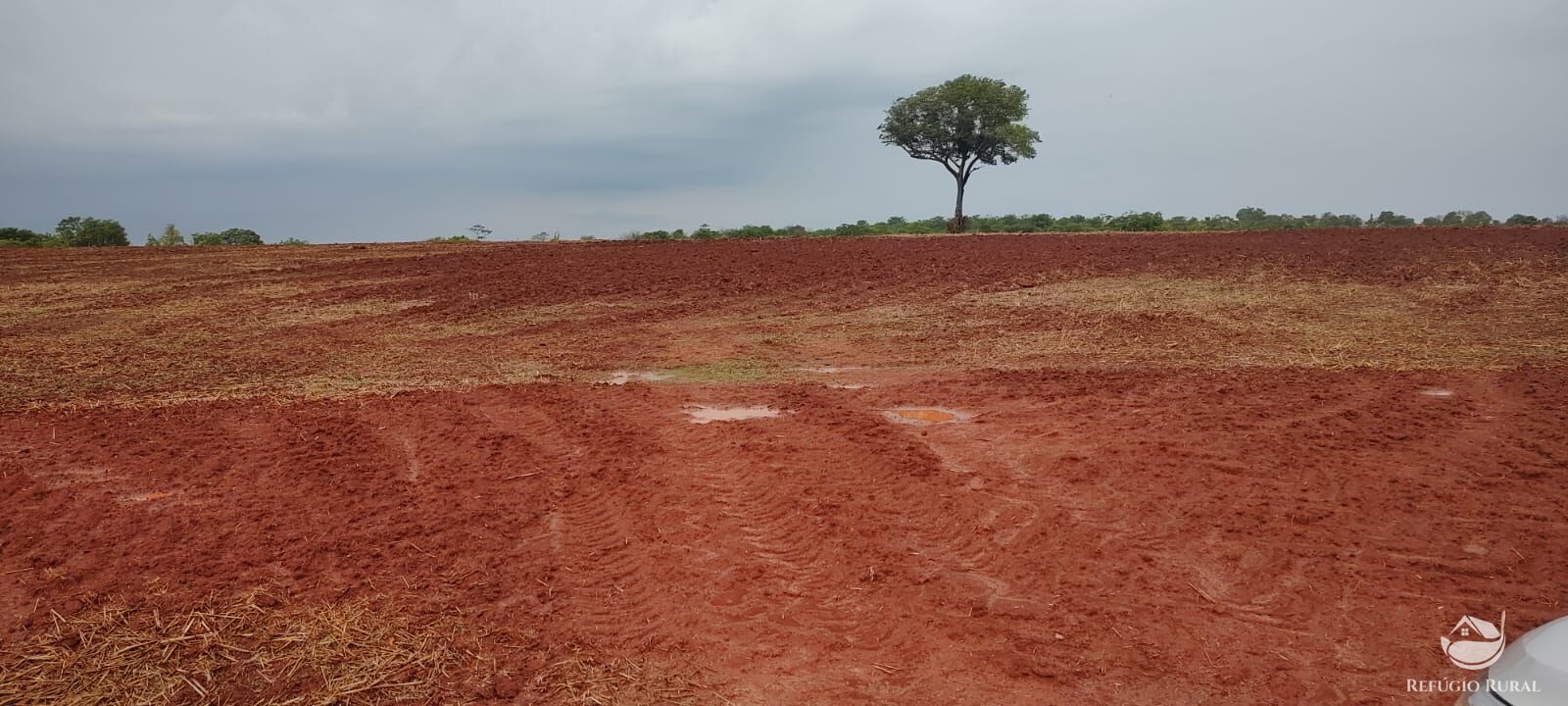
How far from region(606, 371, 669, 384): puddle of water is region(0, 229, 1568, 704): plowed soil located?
10 centimetres

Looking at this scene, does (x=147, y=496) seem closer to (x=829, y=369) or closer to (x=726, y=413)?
(x=726, y=413)

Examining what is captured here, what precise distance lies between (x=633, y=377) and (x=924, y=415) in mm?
4059

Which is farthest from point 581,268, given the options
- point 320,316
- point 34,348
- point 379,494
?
point 379,494

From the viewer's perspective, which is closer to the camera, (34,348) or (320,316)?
(34,348)

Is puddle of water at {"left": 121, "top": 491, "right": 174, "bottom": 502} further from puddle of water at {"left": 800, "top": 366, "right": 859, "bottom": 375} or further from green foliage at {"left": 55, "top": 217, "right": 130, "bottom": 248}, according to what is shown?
green foliage at {"left": 55, "top": 217, "right": 130, "bottom": 248}

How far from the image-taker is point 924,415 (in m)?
8.18

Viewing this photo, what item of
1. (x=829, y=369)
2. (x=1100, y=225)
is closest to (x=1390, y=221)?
(x=1100, y=225)

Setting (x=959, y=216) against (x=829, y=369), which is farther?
(x=959, y=216)

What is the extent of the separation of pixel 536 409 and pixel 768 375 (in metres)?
3.03

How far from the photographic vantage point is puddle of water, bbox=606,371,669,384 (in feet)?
33.1

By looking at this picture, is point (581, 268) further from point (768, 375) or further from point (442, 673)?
point (442, 673)

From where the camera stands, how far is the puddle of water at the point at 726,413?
812cm

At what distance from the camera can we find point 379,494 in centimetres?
609

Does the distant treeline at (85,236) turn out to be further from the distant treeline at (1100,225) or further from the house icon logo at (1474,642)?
the house icon logo at (1474,642)
